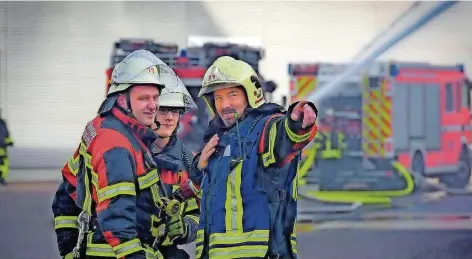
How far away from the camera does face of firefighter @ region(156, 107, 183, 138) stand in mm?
3789

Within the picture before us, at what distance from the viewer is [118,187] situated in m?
2.62

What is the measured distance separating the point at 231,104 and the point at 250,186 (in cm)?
33

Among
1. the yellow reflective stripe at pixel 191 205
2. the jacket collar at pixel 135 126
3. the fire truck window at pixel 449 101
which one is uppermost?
the fire truck window at pixel 449 101

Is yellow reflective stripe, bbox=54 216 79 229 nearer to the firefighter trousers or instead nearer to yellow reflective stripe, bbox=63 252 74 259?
yellow reflective stripe, bbox=63 252 74 259

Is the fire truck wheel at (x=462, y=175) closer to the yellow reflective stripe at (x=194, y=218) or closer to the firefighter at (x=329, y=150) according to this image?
the firefighter at (x=329, y=150)

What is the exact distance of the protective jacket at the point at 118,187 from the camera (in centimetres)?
261

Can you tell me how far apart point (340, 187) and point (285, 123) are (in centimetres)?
627

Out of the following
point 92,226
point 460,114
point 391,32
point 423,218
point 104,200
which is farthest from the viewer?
point 460,114

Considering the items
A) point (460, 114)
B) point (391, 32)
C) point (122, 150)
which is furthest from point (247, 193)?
point (460, 114)

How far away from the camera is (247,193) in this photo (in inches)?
114

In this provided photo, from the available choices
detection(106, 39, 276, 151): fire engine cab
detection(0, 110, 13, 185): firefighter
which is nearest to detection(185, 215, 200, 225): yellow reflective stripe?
detection(106, 39, 276, 151): fire engine cab

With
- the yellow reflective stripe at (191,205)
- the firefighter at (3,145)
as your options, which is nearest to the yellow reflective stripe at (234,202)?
the yellow reflective stripe at (191,205)

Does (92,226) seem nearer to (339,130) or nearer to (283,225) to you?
(283,225)

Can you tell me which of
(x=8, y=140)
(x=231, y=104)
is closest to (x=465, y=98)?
(x=8, y=140)
